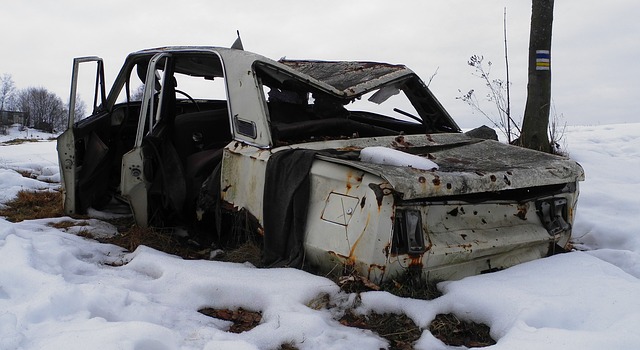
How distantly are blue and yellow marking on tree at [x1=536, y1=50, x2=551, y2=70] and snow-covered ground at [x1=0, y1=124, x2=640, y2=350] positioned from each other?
11.8 feet

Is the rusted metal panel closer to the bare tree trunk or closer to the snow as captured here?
the snow

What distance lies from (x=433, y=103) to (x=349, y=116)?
0.74m

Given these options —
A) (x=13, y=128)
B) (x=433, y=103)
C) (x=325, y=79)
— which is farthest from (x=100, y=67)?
(x=13, y=128)

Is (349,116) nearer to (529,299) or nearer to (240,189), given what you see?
(240,189)

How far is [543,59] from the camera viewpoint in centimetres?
655

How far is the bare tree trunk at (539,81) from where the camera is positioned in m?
6.52

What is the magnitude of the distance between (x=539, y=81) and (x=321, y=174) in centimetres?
472

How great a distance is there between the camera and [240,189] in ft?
11.4

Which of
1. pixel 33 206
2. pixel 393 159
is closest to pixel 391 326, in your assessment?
pixel 393 159

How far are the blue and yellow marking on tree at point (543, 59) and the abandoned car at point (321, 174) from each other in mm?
2769

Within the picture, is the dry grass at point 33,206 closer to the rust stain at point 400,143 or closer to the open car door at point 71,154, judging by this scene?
the open car door at point 71,154

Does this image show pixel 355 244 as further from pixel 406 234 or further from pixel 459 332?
pixel 459 332

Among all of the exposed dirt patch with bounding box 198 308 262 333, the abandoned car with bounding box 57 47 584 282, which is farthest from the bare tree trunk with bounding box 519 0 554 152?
the exposed dirt patch with bounding box 198 308 262 333

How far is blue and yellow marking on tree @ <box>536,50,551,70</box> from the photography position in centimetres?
655
